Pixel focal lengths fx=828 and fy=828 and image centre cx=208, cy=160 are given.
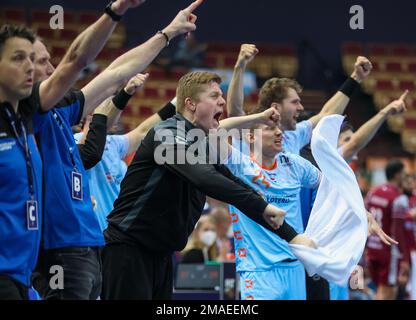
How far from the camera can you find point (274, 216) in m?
4.48

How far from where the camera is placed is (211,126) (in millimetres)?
5316

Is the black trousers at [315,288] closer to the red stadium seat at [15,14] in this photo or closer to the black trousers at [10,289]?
the black trousers at [10,289]

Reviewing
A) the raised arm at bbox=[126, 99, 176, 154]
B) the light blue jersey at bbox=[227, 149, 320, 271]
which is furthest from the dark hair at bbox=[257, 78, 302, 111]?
the raised arm at bbox=[126, 99, 176, 154]

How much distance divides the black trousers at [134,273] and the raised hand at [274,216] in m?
0.89

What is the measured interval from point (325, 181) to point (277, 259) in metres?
0.73

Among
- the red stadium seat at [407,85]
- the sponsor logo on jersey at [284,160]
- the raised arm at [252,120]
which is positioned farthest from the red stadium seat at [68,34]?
the raised arm at [252,120]

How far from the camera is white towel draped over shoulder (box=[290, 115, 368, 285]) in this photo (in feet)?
16.0

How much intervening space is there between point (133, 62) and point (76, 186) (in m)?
0.74

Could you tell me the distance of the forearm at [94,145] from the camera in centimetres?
519

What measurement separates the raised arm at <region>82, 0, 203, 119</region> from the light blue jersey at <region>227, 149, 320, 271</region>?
1466mm

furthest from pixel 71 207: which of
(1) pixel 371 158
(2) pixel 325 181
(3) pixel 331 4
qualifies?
(3) pixel 331 4

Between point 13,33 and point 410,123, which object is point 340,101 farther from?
point 410,123

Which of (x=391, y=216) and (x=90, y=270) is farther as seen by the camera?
(x=391, y=216)
